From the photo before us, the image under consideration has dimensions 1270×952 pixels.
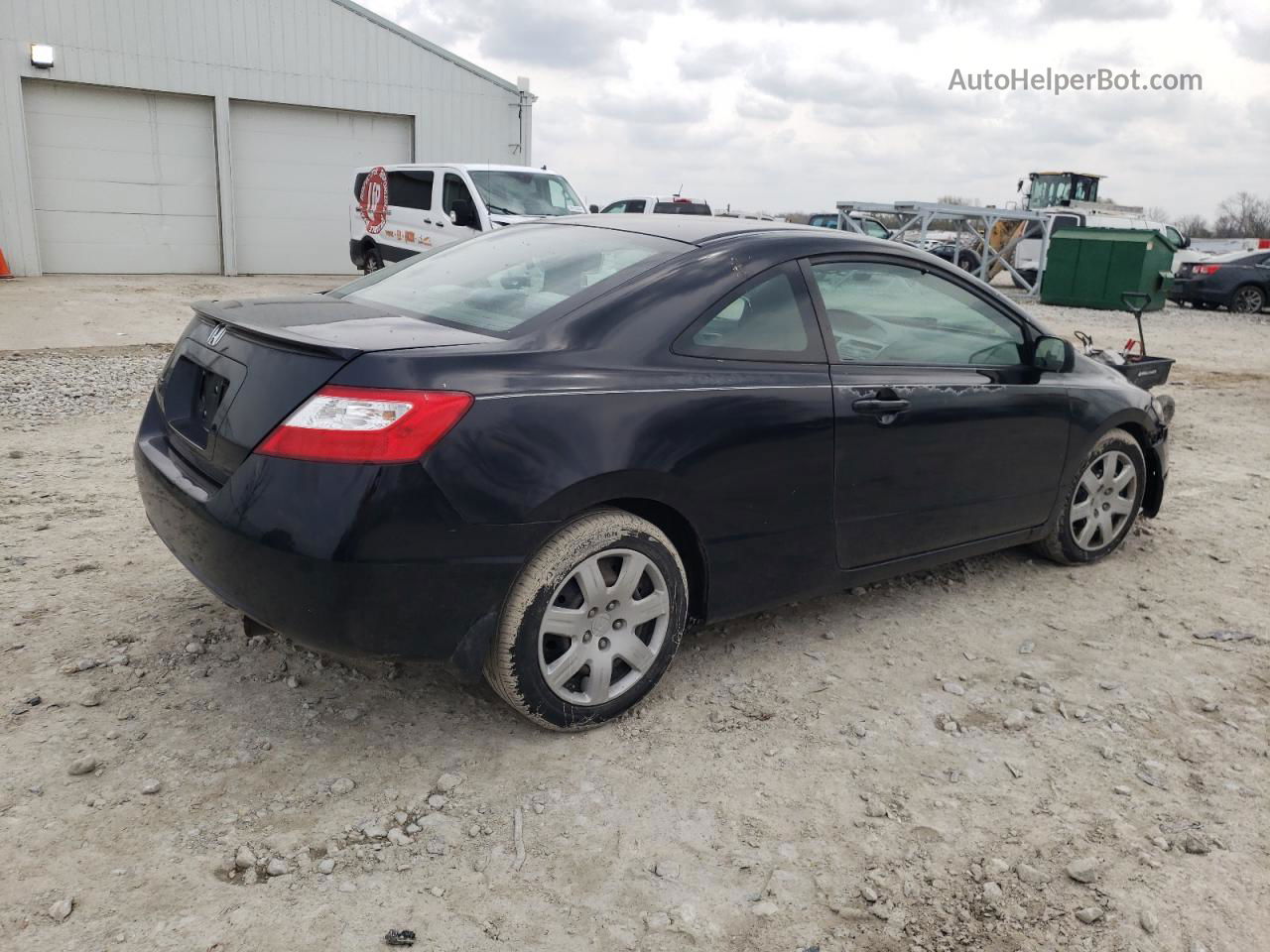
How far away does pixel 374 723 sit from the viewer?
3035mm

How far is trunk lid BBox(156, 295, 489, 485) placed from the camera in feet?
8.71

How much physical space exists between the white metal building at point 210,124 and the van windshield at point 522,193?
23.5ft

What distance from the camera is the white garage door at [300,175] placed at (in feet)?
64.0

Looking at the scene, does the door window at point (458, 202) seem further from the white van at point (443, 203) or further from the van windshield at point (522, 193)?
the van windshield at point (522, 193)

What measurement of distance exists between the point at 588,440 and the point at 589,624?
Answer: 0.55 metres

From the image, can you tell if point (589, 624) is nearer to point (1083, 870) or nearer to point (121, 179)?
point (1083, 870)

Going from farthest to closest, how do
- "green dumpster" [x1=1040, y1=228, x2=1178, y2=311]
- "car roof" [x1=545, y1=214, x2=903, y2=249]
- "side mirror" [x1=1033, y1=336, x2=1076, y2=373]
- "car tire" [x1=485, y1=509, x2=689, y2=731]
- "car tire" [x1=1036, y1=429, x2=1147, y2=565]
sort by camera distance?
"green dumpster" [x1=1040, y1=228, x2=1178, y2=311], "car tire" [x1=1036, y1=429, x2=1147, y2=565], "side mirror" [x1=1033, y1=336, x2=1076, y2=373], "car roof" [x1=545, y1=214, x2=903, y2=249], "car tire" [x1=485, y1=509, x2=689, y2=731]

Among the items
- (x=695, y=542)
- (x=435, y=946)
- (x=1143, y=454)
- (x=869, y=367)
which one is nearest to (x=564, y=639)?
(x=695, y=542)

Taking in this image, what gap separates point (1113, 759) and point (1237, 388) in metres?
9.28

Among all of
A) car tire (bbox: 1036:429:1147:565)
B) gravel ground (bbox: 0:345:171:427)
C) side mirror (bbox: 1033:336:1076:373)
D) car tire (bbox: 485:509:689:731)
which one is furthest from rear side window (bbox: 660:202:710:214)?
car tire (bbox: 485:509:689:731)

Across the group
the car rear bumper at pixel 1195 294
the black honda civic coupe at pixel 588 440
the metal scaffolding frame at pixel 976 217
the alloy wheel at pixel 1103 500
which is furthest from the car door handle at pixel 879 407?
the car rear bumper at pixel 1195 294

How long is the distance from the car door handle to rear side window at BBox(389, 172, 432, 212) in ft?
42.2

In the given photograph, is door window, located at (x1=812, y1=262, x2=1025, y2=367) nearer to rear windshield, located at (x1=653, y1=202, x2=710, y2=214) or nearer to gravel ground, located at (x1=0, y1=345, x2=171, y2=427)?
gravel ground, located at (x1=0, y1=345, x2=171, y2=427)

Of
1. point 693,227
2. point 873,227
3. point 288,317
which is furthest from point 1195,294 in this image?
point 288,317
